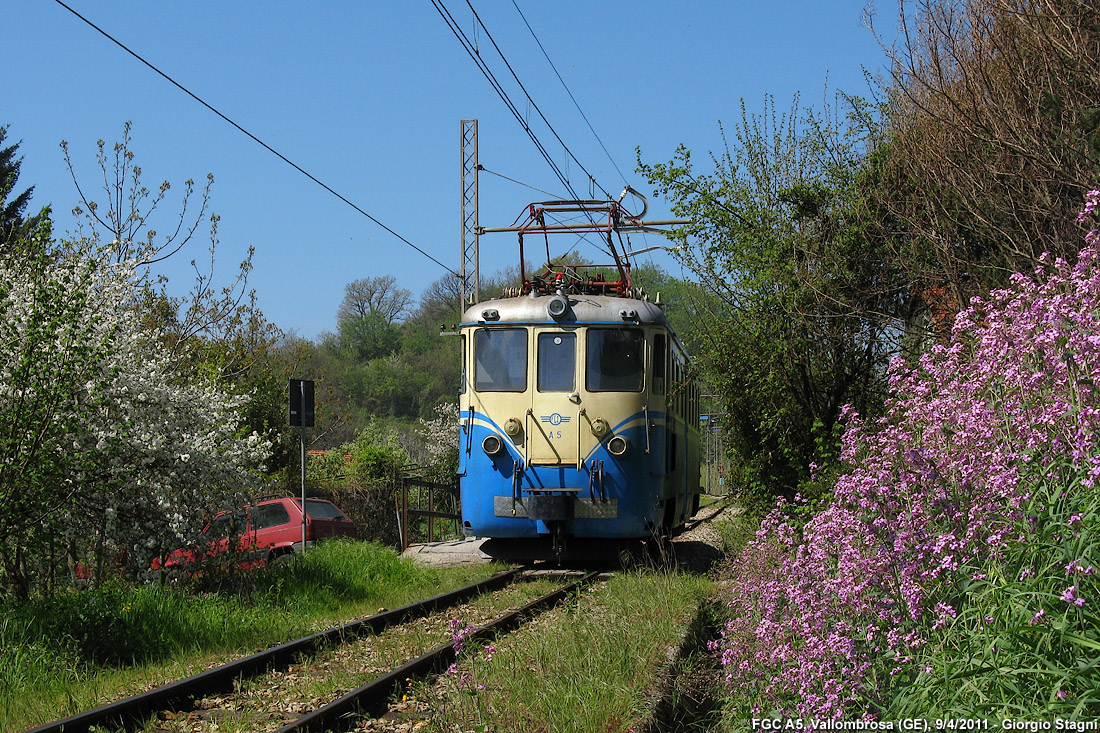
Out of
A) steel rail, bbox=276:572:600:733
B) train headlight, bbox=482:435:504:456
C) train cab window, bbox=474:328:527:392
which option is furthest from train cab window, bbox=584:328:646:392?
steel rail, bbox=276:572:600:733

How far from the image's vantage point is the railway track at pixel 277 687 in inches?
233

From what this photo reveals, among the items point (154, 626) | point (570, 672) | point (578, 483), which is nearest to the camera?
point (570, 672)

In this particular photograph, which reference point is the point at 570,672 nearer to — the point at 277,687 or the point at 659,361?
the point at 277,687

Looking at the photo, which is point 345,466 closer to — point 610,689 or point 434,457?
point 434,457

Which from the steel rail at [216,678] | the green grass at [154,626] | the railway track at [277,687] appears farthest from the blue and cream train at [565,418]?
the railway track at [277,687]

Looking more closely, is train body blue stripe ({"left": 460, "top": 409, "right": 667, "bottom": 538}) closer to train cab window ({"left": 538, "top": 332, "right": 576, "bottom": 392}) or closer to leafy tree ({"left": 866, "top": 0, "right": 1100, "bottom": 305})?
train cab window ({"left": 538, "top": 332, "right": 576, "bottom": 392})

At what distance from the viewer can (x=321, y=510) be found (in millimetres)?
18156

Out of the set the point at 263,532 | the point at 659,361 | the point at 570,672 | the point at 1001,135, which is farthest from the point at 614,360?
the point at 263,532

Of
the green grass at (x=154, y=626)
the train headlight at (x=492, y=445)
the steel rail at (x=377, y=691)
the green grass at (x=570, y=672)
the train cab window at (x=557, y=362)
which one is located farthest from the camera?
the train cab window at (x=557, y=362)

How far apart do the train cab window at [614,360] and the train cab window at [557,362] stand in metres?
0.21

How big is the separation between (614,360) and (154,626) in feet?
20.4

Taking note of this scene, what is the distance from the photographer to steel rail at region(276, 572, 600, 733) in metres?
5.90

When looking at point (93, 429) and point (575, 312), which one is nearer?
point (93, 429)

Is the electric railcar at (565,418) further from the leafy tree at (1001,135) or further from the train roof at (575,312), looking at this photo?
the leafy tree at (1001,135)
